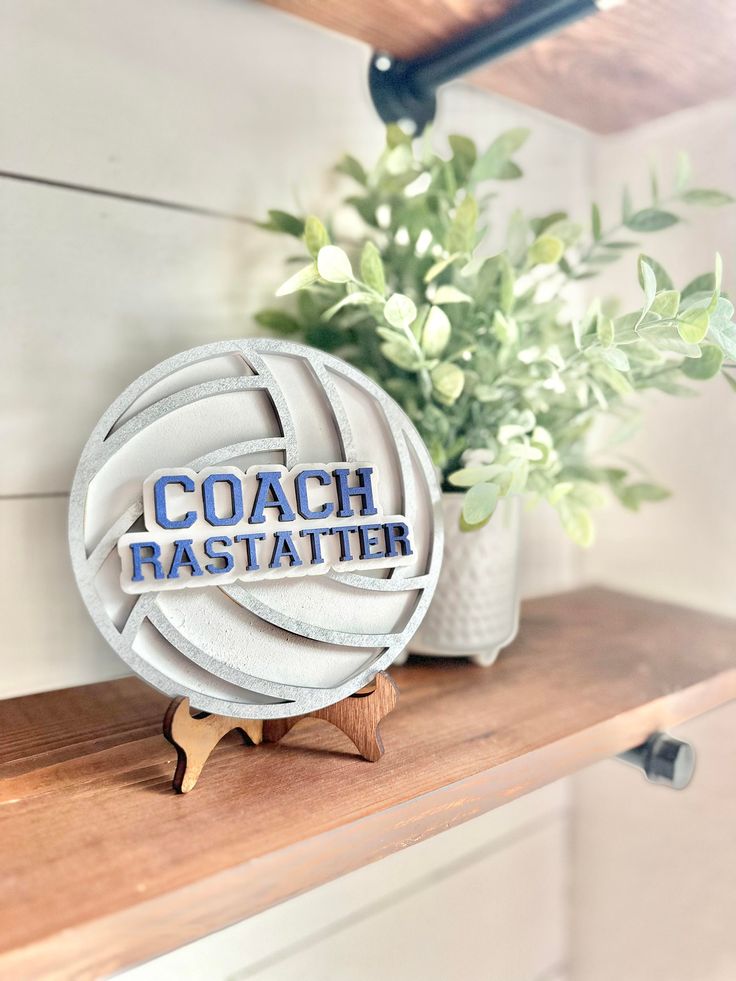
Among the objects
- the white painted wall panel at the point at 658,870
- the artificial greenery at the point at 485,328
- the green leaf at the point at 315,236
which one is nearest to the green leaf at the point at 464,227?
the artificial greenery at the point at 485,328

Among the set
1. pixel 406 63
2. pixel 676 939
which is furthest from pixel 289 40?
pixel 676 939

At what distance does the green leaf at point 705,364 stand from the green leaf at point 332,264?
30 cm

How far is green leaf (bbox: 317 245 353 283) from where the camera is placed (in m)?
0.54

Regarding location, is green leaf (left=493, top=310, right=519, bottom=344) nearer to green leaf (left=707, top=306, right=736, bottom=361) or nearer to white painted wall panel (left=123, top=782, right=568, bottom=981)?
green leaf (left=707, top=306, right=736, bottom=361)

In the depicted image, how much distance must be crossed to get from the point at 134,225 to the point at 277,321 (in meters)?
0.15

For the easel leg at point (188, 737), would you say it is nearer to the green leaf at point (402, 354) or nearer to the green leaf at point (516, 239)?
the green leaf at point (402, 354)

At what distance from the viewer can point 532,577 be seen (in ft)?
3.31

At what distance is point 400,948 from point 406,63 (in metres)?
1.04

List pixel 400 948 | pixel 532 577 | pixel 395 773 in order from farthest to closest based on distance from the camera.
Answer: pixel 532 577, pixel 400 948, pixel 395 773

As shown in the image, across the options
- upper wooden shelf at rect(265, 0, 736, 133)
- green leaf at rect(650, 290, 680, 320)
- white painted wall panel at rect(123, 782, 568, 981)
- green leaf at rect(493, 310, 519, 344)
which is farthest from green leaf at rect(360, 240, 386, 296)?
white painted wall panel at rect(123, 782, 568, 981)

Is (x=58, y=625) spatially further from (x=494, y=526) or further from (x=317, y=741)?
(x=494, y=526)

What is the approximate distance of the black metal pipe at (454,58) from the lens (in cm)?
69

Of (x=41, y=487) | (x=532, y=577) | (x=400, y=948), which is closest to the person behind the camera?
(x=41, y=487)

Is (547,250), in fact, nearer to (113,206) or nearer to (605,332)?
(605,332)
